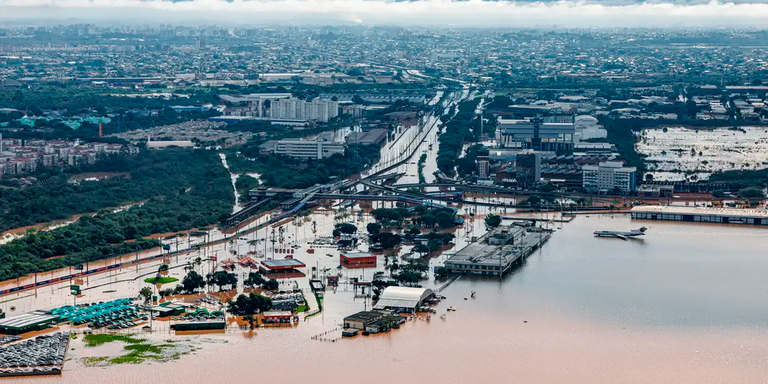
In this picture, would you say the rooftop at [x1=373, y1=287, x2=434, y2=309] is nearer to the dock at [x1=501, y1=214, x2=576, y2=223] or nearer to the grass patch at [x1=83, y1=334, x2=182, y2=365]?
the grass patch at [x1=83, y1=334, x2=182, y2=365]

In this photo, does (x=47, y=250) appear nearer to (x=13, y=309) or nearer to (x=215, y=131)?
(x=13, y=309)

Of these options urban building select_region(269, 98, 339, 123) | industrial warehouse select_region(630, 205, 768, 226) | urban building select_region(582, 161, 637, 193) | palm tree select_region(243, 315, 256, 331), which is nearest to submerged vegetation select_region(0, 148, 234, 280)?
palm tree select_region(243, 315, 256, 331)

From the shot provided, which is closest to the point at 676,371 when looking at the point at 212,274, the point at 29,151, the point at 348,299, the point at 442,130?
the point at 348,299

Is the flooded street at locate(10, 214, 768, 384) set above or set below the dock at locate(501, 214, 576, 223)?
above

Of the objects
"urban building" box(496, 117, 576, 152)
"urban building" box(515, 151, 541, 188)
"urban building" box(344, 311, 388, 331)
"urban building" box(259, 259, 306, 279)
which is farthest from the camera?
"urban building" box(496, 117, 576, 152)

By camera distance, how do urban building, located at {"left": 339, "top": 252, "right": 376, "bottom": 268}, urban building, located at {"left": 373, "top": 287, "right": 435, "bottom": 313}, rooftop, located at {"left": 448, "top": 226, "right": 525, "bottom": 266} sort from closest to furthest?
1. urban building, located at {"left": 373, "top": 287, "right": 435, "bottom": 313}
2. rooftop, located at {"left": 448, "top": 226, "right": 525, "bottom": 266}
3. urban building, located at {"left": 339, "top": 252, "right": 376, "bottom": 268}

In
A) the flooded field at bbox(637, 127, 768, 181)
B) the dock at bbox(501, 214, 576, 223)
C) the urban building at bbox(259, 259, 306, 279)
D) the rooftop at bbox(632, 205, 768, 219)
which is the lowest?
the dock at bbox(501, 214, 576, 223)
